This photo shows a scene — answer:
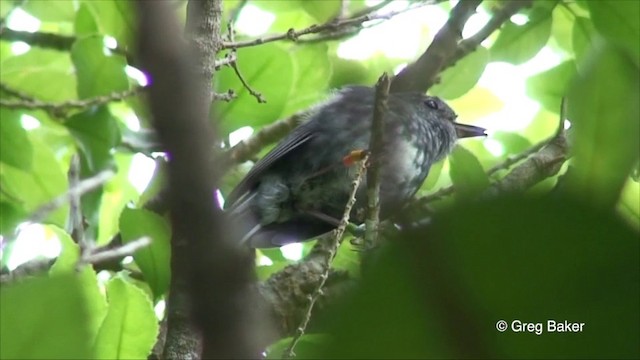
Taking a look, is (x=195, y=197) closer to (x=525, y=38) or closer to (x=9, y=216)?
(x=9, y=216)

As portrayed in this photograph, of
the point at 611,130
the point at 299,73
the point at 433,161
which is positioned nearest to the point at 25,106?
the point at 299,73

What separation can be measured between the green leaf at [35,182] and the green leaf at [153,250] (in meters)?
0.35

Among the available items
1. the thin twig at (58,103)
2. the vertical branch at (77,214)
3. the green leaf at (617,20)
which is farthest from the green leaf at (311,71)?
the green leaf at (617,20)

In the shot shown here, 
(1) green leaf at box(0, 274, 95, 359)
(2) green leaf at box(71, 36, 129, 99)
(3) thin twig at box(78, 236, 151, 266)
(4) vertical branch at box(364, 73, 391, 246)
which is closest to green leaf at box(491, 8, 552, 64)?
(4) vertical branch at box(364, 73, 391, 246)

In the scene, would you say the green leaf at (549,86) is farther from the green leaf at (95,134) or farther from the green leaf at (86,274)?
the green leaf at (86,274)

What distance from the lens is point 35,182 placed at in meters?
1.72

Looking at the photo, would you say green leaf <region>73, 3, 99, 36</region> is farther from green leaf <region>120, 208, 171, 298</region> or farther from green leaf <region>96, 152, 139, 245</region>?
green leaf <region>120, 208, 171, 298</region>

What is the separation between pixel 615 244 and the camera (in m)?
0.35

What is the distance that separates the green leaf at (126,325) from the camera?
0.98 m

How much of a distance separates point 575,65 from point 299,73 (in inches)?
21.9

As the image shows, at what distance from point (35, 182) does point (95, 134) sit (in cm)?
16

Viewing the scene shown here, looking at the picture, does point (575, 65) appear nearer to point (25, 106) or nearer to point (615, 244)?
point (25, 106)

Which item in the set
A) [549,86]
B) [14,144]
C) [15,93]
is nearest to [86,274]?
[14,144]

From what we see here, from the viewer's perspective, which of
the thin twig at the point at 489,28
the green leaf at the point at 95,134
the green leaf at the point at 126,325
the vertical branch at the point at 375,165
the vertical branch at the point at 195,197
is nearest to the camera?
the vertical branch at the point at 195,197
